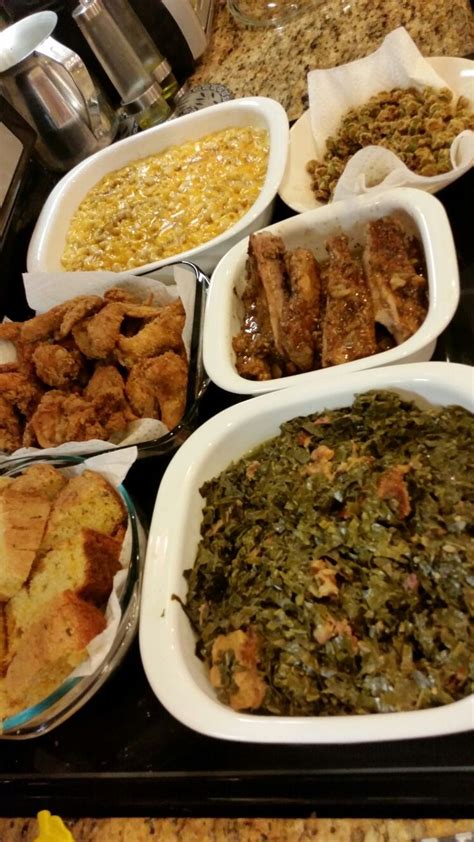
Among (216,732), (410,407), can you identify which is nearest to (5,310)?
(410,407)

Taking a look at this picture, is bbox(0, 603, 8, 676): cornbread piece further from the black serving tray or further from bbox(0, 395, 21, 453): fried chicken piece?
bbox(0, 395, 21, 453): fried chicken piece

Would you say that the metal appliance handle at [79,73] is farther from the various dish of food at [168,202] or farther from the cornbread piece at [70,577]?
the cornbread piece at [70,577]

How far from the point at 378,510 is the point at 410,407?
298 millimetres

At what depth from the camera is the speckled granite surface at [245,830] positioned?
1214mm

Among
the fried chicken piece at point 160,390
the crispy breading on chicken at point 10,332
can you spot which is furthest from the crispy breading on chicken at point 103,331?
the crispy breading on chicken at point 10,332

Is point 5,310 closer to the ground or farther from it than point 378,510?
farther from it

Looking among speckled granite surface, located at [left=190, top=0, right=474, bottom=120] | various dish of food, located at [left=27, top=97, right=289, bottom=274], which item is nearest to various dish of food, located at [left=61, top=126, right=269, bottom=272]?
various dish of food, located at [left=27, top=97, right=289, bottom=274]

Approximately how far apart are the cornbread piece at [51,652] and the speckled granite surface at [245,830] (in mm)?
333

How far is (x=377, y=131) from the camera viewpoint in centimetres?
232

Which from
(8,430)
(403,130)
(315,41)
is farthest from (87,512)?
(315,41)

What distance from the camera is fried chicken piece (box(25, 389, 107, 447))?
72.6 inches

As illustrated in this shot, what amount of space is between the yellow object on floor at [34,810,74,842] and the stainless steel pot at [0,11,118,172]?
2.80 meters

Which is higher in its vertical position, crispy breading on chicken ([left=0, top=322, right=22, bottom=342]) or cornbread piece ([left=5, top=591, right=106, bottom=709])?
crispy breading on chicken ([left=0, top=322, right=22, bottom=342])

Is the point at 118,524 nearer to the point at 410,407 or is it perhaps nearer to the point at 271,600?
the point at 271,600
